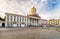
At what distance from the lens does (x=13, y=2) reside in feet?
11.4

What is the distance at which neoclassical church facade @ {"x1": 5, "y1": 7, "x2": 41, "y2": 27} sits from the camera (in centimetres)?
330

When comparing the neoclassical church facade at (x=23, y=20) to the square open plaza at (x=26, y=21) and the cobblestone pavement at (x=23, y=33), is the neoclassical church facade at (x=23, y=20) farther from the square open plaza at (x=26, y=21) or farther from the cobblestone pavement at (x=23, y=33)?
the cobblestone pavement at (x=23, y=33)

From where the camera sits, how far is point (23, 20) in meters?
3.49

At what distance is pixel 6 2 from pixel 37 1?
0.89 meters

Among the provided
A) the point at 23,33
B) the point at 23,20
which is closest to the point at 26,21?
the point at 23,20

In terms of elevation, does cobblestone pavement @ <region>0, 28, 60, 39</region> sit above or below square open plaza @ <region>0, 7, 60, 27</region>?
below

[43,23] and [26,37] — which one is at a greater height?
[43,23]

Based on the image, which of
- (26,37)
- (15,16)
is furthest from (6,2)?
(26,37)

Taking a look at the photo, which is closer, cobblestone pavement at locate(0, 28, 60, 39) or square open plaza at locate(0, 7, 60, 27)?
cobblestone pavement at locate(0, 28, 60, 39)

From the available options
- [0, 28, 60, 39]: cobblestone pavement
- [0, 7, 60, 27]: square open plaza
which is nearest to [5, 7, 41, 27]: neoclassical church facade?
[0, 7, 60, 27]: square open plaza

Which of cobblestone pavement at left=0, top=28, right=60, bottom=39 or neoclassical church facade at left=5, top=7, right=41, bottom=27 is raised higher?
neoclassical church facade at left=5, top=7, right=41, bottom=27

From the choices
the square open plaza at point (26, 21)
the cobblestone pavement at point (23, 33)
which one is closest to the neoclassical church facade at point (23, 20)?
the square open plaza at point (26, 21)

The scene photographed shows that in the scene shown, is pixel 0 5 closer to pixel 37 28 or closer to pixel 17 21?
pixel 17 21

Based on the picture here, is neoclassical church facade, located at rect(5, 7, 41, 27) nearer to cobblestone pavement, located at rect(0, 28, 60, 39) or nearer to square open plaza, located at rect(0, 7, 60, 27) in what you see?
square open plaza, located at rect(0, 7, 60, 27)
